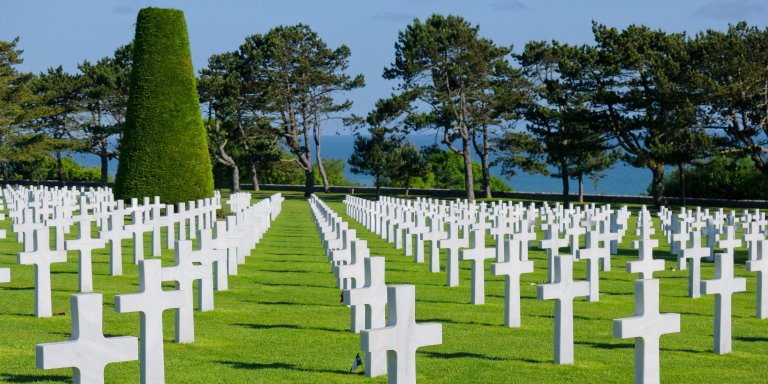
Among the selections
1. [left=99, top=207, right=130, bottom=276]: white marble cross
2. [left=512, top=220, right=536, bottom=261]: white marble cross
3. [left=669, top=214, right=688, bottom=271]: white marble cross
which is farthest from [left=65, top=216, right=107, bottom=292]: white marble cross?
[left=669, top=214, right=688, bottom=271]: white marble cross

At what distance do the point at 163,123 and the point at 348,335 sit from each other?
799 inches

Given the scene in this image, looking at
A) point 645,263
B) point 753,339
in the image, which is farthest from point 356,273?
point 753,339

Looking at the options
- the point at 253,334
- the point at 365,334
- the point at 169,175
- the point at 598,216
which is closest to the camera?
the point at 365,334

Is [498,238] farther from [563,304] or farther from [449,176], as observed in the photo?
[449,176]

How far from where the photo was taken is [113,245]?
44.0 feet

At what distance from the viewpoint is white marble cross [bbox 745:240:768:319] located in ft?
31.4

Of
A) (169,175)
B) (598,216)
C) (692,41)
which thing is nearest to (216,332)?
(598,216)

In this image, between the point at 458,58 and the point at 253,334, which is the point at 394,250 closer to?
the point at 253,334

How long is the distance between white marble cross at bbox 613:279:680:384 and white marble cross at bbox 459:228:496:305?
4.05 meters

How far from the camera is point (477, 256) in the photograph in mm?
10875

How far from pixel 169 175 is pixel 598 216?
477 inches

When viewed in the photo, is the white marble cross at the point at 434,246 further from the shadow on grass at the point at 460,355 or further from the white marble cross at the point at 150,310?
the white marble cross at the point at 150,310

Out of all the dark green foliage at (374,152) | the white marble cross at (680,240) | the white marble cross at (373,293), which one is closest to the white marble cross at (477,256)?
the white marble cross at (680,240)

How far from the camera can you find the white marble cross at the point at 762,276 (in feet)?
31.4
